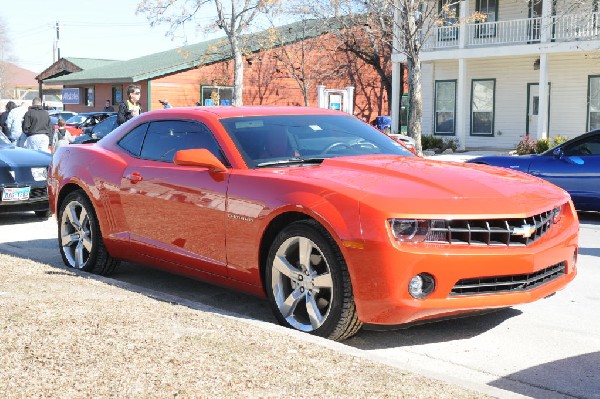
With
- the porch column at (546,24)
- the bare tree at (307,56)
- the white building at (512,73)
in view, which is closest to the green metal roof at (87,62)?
the bare tree at (307,56)

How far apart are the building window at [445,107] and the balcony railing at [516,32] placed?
65.7 inches

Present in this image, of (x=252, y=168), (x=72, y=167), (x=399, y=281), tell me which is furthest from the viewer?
(x=72, y=167)

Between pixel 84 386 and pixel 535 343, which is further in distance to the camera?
pixel 535 343

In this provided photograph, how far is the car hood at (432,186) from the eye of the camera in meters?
4.78

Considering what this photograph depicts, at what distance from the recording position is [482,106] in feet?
98.7

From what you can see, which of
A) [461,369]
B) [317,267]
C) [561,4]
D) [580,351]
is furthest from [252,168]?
[561,4]

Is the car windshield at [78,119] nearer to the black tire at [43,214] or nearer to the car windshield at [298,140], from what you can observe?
the black tire at [43,214]

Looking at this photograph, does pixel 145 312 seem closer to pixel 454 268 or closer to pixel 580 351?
pixel 454 268

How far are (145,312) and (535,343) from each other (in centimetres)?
254

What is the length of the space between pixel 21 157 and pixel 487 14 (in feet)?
72.5

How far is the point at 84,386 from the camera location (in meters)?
3.70

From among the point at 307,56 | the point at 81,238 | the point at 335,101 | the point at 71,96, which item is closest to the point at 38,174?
the point at 81,238

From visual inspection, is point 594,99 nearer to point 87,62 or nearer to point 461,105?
point 461,105

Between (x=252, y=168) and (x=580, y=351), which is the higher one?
(x=252, y=168)
